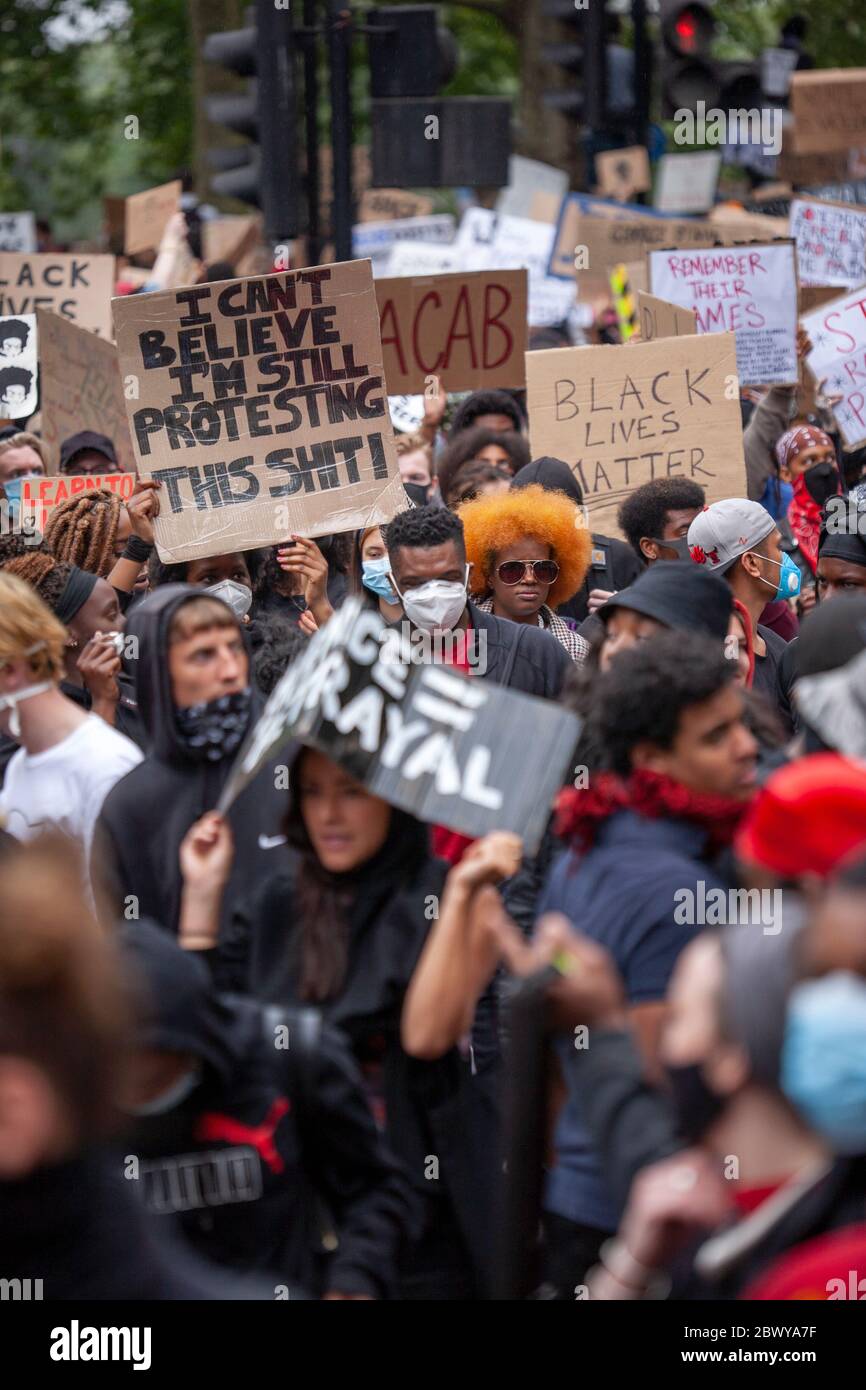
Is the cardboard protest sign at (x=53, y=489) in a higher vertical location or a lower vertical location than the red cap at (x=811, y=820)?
lower

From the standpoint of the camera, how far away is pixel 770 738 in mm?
4012

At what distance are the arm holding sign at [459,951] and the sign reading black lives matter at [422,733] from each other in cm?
12

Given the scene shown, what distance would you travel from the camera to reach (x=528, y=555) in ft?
20.6

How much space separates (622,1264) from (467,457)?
587cm

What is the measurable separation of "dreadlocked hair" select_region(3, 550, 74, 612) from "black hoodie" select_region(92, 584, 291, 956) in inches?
54.9

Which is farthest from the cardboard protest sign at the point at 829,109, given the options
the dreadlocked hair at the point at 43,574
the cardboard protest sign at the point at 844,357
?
the dreadlocked hair at the point at 43,574

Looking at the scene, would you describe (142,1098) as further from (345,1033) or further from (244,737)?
(244,737)

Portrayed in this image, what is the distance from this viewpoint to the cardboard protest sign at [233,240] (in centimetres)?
1670

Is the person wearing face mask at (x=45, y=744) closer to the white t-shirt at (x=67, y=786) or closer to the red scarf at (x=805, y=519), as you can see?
the white t-shirt at (x=67, y=786)

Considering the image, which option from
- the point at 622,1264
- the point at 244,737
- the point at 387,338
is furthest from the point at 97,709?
the point at 387,338

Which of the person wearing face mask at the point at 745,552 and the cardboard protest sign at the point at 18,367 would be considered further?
the cardboard protest sign at the point at 18,367

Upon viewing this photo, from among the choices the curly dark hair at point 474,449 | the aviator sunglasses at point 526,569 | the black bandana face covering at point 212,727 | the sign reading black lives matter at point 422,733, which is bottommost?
the curly dark hair at point 474,449

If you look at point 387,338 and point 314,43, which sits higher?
point 314,43
